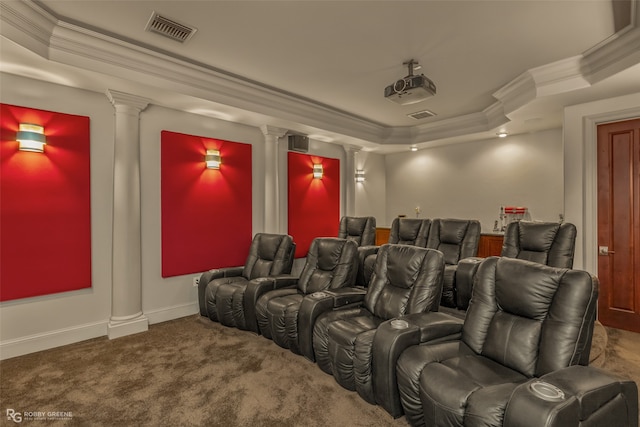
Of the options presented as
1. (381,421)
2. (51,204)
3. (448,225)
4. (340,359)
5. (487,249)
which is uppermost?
(51,204)

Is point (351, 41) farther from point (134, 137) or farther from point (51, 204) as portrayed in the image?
point (51, 204)

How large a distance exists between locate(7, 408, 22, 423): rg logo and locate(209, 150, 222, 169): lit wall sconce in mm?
2933

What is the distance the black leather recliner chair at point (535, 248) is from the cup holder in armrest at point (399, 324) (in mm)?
1213

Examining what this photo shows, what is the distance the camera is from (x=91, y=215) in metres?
3.45

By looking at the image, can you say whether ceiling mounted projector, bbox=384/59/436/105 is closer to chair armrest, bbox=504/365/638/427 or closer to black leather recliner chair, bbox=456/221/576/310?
black leather recliner chair, bbox=456/221/576/310

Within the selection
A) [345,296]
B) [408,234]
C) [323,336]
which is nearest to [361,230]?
[408,234]

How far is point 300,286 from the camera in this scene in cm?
356

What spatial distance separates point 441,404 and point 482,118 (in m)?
4.80

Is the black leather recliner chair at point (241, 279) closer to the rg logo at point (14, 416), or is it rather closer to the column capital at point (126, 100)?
the rg logo at point (14, 416)

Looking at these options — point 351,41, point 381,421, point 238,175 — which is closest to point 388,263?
point 381,421

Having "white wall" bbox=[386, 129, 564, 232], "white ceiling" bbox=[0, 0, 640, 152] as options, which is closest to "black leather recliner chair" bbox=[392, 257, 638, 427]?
"white ceiling" bbox=[0, 0, 640, 152]

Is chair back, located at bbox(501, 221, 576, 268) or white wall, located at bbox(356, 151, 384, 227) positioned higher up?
white wall, located at bbox(356, 151, 384, 227)

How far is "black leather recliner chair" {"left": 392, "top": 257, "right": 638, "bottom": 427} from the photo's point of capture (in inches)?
53.2

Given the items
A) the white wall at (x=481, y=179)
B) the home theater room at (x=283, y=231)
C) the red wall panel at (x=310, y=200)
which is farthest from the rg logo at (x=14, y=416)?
the white wall at (x=481, y=179)
